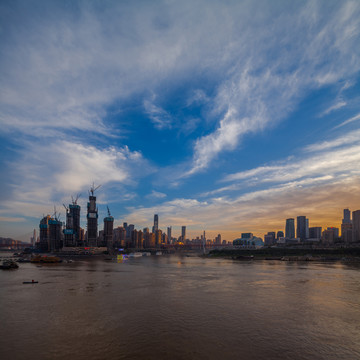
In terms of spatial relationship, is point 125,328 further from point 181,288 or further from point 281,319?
point 181,288

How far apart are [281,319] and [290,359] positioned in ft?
51.3

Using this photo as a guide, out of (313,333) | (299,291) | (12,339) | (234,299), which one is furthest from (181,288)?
(12,339)

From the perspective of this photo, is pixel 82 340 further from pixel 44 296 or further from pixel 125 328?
pixel 44 296

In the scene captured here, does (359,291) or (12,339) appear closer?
(12,339)

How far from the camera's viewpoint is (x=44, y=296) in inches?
2384

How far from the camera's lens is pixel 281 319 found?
141 feet

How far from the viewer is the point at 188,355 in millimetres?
29172

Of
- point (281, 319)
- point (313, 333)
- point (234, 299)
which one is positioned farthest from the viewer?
point (234, 299)

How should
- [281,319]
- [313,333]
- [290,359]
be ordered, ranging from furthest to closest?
[281,319], [313,333], [290,359]

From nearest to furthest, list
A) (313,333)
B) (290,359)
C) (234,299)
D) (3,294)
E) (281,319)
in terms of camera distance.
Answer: (290,359) → (313,333) → (281,319) → (234,299) → (3,294)

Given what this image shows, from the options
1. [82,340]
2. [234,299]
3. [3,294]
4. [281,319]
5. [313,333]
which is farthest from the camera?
[3,294]

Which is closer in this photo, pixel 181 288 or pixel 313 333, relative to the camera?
pixel 313 333

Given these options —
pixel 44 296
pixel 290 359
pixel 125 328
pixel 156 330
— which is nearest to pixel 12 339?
pixel 125 328

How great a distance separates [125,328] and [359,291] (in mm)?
69668
